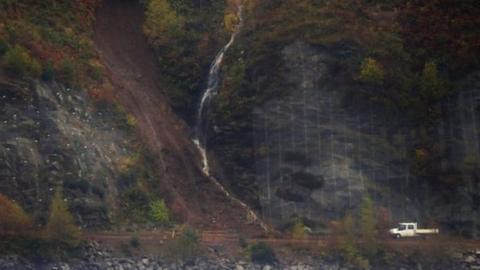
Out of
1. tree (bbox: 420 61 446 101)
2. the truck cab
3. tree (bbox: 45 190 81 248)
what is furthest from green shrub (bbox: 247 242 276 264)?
tree (bbox: 420 61 446 101)

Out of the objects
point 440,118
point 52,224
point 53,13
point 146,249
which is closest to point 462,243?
point 440,118

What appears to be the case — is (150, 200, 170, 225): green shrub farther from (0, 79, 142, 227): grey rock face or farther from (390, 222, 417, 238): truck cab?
(390, 222, 417, 238): truck cab

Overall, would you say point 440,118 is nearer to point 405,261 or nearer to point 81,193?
point 405,261

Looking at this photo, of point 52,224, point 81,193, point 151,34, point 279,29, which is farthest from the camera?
point 151,34

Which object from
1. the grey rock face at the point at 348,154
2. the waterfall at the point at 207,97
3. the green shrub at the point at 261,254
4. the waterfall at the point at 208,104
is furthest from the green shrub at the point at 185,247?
the waterfall at the point at 207,97

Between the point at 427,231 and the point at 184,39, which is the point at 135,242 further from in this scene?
the point at 184,39
